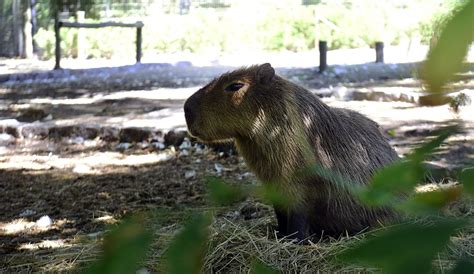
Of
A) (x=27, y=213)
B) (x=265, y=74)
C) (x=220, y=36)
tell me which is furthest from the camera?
(x=220, y=36)

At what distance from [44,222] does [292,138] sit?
2261 mm

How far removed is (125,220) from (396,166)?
0.61 ft

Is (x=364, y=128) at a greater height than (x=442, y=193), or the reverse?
Result: (x=442, y=193)

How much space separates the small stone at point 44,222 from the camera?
488 centimetres

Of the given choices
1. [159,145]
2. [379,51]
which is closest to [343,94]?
[159,145]

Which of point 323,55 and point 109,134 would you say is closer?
point 109,134

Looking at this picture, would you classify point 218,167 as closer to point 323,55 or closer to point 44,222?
point 44,222

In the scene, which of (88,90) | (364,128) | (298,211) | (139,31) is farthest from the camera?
(139,31)

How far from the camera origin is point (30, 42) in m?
20.3

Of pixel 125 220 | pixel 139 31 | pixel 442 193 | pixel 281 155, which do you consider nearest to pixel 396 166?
pixel 442 193

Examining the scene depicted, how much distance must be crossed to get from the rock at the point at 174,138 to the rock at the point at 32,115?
234cm

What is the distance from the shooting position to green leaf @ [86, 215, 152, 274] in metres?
0.43

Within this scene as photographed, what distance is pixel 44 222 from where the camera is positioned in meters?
4.91

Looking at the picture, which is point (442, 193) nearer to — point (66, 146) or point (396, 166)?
point (396, 166)
